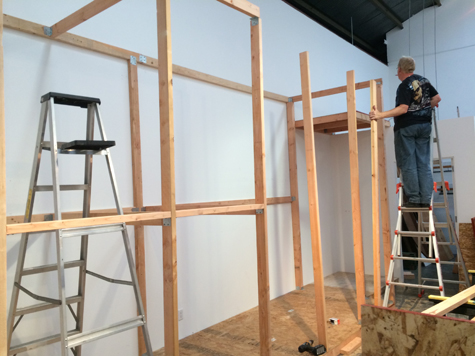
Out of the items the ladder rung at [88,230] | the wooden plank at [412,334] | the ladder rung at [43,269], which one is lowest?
the wooden plank at [412,334]

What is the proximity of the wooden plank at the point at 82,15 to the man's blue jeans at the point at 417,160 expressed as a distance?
9.72 feet

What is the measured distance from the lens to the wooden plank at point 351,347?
3266 millimetres

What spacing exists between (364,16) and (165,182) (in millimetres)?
6915

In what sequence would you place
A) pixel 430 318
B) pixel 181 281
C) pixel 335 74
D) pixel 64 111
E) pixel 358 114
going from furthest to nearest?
pixel 335 74 → pixel 358 114 → pixel 181 281 → pixel 64 111 → pixel 430 318

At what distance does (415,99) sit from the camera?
12.5 ft

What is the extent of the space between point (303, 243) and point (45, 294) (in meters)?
3.62

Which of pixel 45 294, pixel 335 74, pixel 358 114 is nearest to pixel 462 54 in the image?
pixel 335 74

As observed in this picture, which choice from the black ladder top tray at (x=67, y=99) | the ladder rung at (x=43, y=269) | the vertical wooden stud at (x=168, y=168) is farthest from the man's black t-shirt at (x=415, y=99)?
the ladder rung at (x=43, y=269)

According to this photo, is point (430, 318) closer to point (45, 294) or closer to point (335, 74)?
point (45, 294)

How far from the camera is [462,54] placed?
8.04 m

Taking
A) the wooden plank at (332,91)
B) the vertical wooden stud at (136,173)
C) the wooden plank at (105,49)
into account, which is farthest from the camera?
the wooden plank at (332,91)

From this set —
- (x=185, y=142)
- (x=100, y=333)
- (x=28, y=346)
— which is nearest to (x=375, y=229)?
(x=185, y=142)

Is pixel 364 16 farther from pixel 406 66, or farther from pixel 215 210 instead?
pixel 215 210

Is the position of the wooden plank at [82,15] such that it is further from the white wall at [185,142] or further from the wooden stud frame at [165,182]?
the white wall at [185,142]
